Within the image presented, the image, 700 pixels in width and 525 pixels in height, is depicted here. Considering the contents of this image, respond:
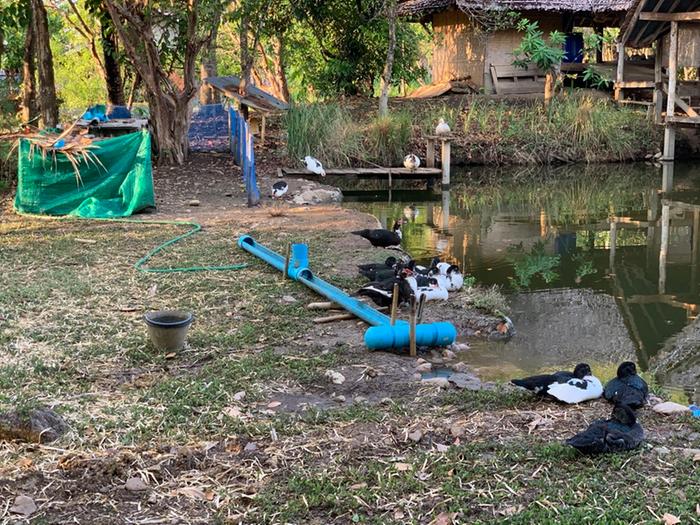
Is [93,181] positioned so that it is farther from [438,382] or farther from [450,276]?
[438,382]

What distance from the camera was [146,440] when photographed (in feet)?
13.0

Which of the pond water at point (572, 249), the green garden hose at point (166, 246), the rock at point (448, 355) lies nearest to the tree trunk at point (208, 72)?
the pond water at point (572, 249)

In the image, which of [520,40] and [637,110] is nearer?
[637,110]

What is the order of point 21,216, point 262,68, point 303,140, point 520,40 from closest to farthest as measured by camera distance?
1. point 21,216
2. point 303,140
3. point 520,40
4. point 262,68

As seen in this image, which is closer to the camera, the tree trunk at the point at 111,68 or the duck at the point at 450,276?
the duck at the point at 450,276

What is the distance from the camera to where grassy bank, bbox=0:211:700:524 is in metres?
3.32

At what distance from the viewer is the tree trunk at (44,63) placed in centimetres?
1472

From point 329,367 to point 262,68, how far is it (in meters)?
24.8

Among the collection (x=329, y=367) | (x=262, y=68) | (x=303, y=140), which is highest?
(x=262, y=68)

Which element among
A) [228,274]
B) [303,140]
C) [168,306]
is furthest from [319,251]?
[303,140]

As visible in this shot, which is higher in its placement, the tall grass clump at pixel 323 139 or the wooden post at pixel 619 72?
the wooden post at pixel 619 72

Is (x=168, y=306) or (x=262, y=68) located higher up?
(x=262, y=68)

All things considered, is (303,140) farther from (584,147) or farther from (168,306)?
(168,306)

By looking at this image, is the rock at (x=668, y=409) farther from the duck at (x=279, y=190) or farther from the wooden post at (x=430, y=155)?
the wooden post at (x=430, y=155)
